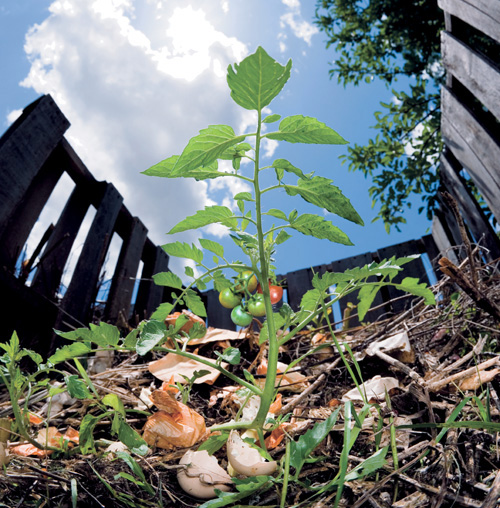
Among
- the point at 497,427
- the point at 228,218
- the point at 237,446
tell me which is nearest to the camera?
the point at 497,427

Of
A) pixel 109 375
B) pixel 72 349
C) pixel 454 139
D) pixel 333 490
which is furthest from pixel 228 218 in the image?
pixel 454 139

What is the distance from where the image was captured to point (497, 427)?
49 centimetres

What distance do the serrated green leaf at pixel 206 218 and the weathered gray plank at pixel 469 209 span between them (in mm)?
2023

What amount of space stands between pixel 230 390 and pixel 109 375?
462mm

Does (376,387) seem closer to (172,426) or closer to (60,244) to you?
(172,426)

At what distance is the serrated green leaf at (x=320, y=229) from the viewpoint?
675 mm

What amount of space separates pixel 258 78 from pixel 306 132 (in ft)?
0.38

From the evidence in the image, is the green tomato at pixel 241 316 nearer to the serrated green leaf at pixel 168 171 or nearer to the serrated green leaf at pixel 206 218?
the serrated green leaf at pixel 206 218

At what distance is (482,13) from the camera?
1763mm

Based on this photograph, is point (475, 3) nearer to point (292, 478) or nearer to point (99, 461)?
point (292, 478)

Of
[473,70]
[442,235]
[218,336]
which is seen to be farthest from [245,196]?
[442,235]

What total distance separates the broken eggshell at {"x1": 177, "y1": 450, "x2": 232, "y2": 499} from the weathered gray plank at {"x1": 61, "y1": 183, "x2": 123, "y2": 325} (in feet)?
6.44

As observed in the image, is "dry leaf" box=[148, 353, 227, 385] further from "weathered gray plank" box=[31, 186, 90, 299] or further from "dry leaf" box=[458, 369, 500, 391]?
"weathered gray plank" box=[31, 186, 90, 299]

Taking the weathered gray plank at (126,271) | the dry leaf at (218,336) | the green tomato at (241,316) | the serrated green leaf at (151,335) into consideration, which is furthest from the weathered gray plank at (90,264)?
the serrated green leaf at (151,335)
